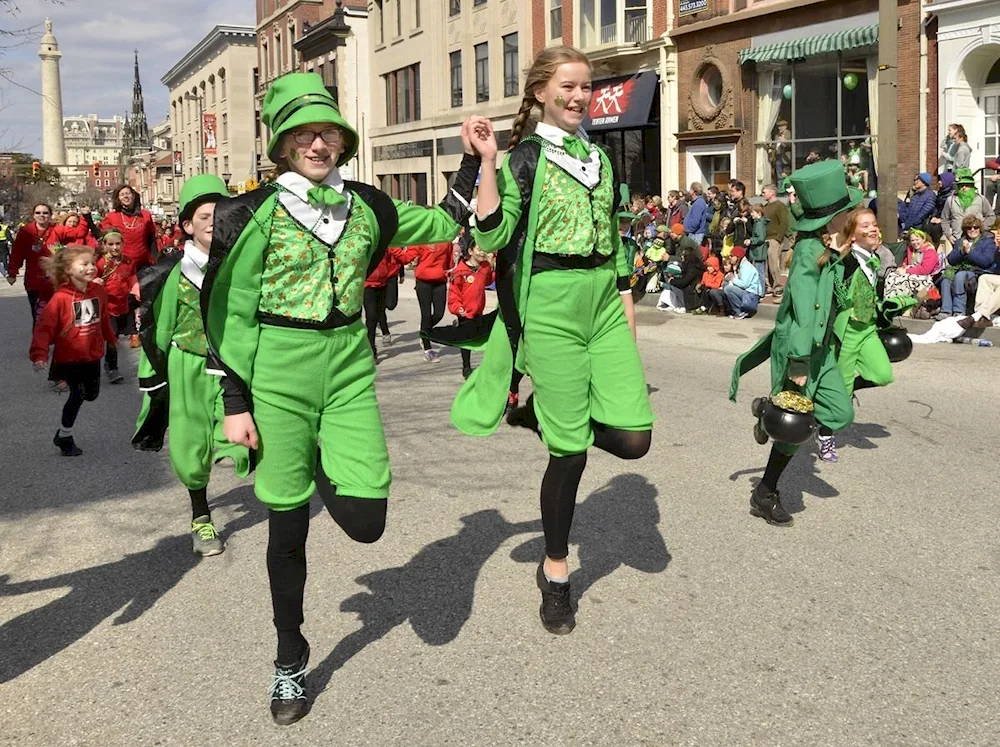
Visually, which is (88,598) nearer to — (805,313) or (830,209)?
(805,313)

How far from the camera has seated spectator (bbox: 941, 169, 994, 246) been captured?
48.5 feet

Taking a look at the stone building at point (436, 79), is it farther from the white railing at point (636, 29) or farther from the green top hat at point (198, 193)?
the green top hat at point (198, 193)

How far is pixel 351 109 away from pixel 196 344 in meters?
45.0

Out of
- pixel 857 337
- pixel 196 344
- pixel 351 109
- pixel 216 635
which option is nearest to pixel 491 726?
pixel 216 635

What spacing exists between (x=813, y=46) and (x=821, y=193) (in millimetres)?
18790

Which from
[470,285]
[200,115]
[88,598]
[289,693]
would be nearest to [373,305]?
[470,285]

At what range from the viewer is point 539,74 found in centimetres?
393

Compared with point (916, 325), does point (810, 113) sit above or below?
above

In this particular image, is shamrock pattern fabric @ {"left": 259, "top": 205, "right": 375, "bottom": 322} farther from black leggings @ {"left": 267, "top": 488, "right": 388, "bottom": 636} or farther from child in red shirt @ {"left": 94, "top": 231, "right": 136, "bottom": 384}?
child in red shirt @ {"left": 94, "top": 231, "right": 136, "bottom": 384}

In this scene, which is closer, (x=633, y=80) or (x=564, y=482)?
(x=564, y=482)

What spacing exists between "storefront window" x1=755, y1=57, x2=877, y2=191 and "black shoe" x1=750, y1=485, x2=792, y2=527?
16902 millimetres

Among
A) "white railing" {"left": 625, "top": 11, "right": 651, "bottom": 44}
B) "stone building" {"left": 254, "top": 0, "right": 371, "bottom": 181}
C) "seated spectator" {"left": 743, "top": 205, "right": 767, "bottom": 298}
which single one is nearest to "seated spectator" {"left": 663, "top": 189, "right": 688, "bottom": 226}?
"seated spectator" {"left": 743, "top": 205, "right": 767, "bottom": 298}

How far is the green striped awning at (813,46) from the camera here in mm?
21016

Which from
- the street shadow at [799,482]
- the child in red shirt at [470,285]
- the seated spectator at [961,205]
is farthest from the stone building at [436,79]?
the street shadow at [799,482]
